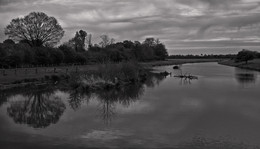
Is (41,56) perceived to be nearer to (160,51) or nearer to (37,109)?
(37,109)

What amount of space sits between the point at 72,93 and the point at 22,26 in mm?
38571

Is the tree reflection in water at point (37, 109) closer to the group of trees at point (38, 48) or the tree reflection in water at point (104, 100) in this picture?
the tree reflection in water at point (104, 100)

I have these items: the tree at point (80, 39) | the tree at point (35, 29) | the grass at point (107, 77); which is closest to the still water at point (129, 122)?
the grass at point (107, 77)

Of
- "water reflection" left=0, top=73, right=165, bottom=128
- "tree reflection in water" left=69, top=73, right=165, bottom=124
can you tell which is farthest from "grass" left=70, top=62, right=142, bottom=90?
"tree reflection in water" left=69, top=73, right=165, bottom=124

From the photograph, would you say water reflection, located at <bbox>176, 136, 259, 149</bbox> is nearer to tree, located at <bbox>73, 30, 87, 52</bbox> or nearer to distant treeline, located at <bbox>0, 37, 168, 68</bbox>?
distant treeline, located at <bbox>0, 37, 168, 68</bbox>

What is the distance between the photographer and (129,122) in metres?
15.8

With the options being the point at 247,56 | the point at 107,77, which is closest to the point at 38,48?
the point at 107,77

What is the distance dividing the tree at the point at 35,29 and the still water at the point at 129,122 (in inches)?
1540

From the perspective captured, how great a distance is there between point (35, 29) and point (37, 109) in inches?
1766

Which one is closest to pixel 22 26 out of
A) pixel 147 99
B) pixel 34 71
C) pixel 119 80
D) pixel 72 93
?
pixel 34 71

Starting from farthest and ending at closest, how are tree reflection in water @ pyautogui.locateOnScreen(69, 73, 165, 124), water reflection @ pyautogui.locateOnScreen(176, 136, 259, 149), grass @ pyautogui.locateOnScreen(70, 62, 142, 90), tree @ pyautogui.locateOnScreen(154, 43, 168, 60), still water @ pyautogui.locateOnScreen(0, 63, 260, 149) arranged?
tree @ pyautogui.locateOnScreen(154, 43, 168, 60)
grass @ pyautogui.locateOnScreen(70, 62, 142, 90)
tree reflection in water @ pyautogui.locateOnScreen(69, 73, 165, 124)
still water @ pyautogui.locateOnScreen(0, 63, 260, 149)
water reflection @ pyautogui.locateOnScreen(176, 136, 259, 149)

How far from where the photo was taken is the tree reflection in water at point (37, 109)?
53.6 ft

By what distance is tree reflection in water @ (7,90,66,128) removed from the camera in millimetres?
16328

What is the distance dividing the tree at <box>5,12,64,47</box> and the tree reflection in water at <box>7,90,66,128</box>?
3789 cm
